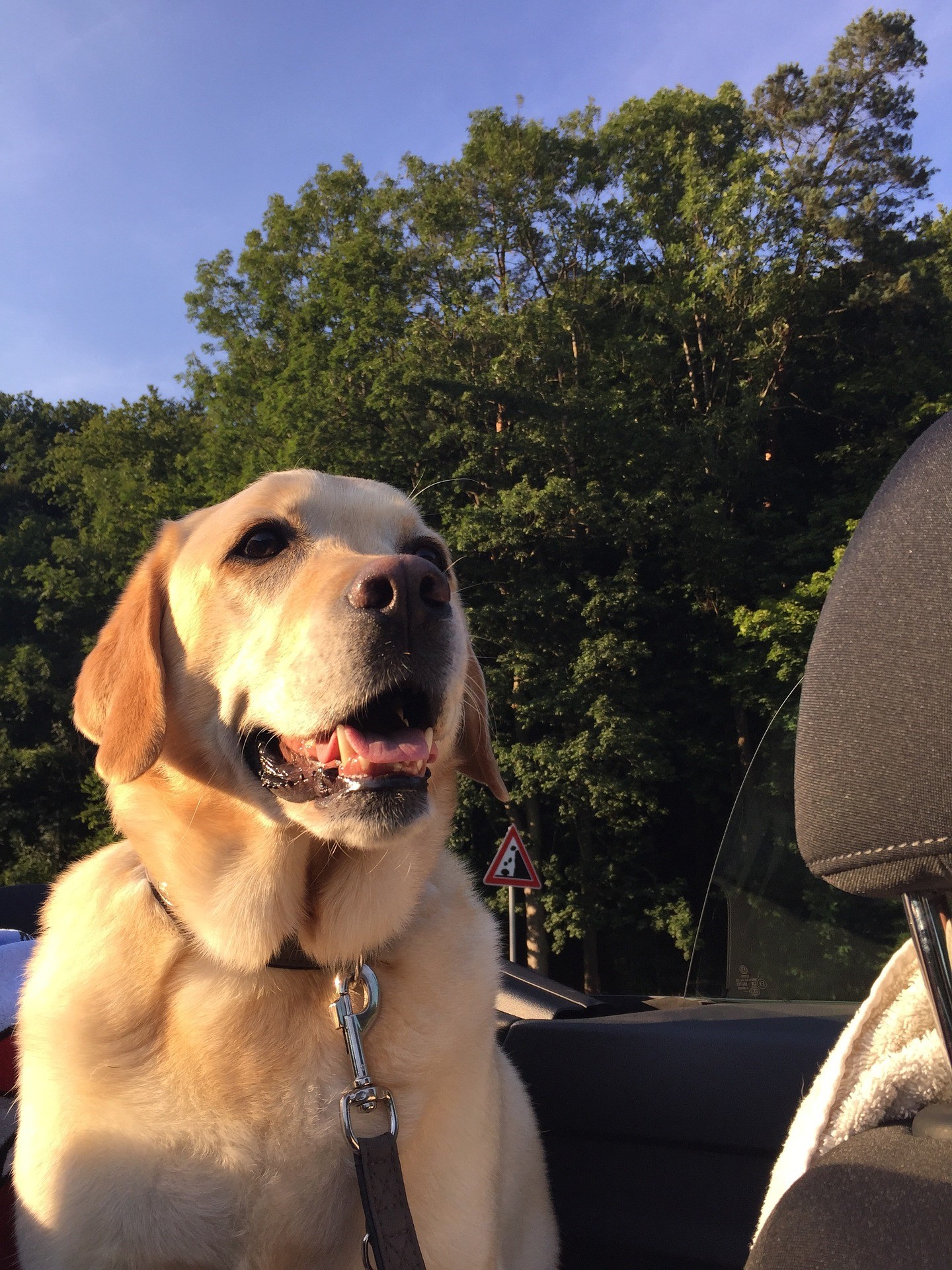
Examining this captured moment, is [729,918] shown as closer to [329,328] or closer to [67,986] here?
[67,986]

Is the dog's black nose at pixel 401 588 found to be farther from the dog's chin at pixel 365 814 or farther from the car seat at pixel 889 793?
the car seat at pixel 889 793

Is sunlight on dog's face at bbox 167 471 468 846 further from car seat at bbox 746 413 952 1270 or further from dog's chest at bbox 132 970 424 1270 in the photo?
car seat at bbox 746 413 952 1270

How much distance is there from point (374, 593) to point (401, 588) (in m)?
0.06

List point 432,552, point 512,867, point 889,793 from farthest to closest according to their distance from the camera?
1. point 512,867
2. point 432,552
3. point 889,793

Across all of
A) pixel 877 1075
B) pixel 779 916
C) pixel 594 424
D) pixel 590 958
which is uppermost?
pixel 594 424

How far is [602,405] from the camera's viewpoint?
23625 mm

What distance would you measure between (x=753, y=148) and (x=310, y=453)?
50.8 ft

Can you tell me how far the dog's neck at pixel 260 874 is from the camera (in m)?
2.26

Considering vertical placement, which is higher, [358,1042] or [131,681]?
[131,681]

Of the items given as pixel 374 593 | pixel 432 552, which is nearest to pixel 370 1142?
pixel 374 593

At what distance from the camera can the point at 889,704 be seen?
1.06 meters

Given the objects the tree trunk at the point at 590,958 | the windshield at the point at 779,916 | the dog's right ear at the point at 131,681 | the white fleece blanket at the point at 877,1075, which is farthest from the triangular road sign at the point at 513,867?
the white fleece blanket at the point at 877,1075

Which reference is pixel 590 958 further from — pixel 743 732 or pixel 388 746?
pixel 388 746

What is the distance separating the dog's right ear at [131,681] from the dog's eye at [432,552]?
2.31 feet
